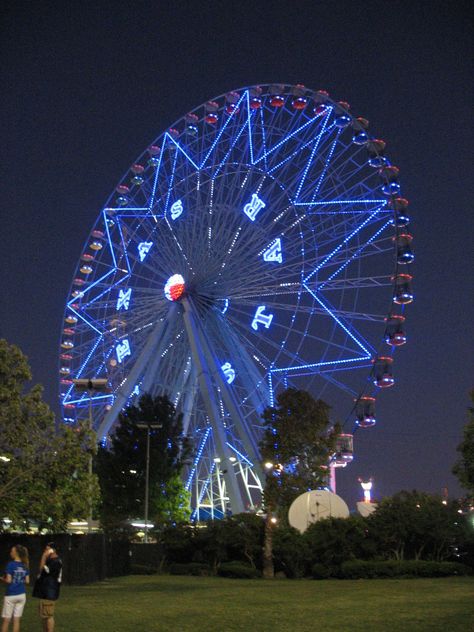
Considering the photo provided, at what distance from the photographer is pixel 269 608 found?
16.3 m

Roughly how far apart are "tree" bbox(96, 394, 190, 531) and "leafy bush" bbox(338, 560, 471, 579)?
1986cm

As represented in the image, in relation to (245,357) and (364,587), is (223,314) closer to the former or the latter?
(245,357)

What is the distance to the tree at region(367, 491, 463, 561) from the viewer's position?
93.5 feet

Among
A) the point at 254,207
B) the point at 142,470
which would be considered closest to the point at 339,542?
the point at 254,207

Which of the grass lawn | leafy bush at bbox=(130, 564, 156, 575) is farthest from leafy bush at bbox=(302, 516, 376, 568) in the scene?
leafy bush at bbox=(130, 564, 156, 575)

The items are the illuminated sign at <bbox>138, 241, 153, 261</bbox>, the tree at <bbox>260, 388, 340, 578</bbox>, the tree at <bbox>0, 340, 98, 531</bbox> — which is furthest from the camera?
the illuminated sign at <bbox>138, 241, 153, 261</bbox>

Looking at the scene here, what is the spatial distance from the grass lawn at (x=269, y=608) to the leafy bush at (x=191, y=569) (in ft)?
29.9

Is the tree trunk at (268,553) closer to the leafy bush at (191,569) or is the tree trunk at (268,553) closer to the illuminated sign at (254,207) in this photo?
the leafy bush at (191,569)

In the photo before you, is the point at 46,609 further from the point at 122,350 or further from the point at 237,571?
the point at 122,350

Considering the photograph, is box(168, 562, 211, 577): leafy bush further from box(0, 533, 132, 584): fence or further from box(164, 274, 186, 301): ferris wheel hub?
box(164, 274, 186, 301): ferris wheel hub

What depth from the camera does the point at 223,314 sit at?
3775cm

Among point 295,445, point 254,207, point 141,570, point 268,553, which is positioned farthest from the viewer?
point 254,207

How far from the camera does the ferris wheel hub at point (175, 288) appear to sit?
38.5m

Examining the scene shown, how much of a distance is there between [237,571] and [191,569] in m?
3.32
